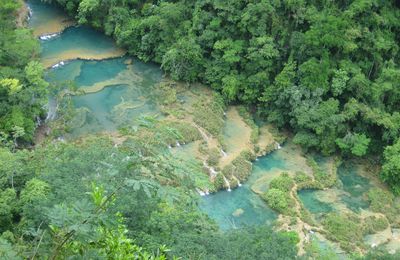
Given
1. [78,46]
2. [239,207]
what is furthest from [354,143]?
[78,46]

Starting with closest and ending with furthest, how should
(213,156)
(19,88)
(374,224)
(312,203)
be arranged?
1. (374,224)
2. (19,88)
3. (312,203)
4. (213,156)

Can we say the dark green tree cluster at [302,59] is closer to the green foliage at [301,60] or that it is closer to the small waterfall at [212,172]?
the green foliage at [301,60]

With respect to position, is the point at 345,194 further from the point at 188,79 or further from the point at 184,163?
the point at 184,163

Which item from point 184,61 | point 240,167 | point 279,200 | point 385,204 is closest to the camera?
point 279,200

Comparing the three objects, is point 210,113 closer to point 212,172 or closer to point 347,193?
point 212,172

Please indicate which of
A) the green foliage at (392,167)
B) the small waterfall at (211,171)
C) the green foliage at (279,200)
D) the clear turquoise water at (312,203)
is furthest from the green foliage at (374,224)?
the small waterfall at (211,171)

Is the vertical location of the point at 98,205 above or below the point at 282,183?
above
